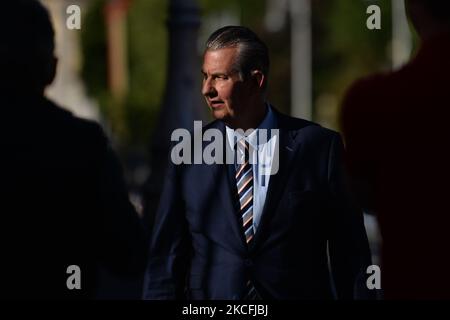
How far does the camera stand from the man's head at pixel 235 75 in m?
5.30

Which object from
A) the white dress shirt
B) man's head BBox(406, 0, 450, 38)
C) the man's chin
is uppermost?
man's head BBox(406, 0, 450, 38)

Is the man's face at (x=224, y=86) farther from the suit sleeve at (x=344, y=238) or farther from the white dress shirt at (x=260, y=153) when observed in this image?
the suit sleeve at (x=344, y=238)

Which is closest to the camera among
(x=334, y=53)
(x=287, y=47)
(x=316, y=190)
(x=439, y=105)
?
(x=439, y=105)

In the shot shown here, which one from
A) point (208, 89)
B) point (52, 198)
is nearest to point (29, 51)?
point (52, 198)

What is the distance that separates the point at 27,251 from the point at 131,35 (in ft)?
165

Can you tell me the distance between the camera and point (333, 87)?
54688 millimetres

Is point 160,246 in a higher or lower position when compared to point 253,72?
lower

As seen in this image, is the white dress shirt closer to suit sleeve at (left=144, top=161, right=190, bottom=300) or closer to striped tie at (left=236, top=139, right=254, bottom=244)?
striped tie at (left=236, top=139, right=254, bottom=244)

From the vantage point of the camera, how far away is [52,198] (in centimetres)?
455

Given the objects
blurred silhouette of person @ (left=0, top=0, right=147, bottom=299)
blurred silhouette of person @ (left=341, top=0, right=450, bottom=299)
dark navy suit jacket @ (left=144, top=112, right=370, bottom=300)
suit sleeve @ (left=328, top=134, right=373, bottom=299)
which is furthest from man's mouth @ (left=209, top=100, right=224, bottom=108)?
blurred silhouette of person @ (left=341, top=0, right=450, bottom=299)

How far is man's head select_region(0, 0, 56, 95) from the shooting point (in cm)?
461

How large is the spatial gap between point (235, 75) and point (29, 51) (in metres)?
0.99
